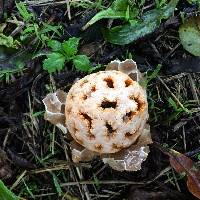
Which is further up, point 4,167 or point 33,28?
point 33,28

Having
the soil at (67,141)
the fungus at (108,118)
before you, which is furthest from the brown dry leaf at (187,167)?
the fungus at (108,118)

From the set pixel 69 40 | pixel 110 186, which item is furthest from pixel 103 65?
pixel 110 186

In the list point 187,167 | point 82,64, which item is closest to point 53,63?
point 82,64

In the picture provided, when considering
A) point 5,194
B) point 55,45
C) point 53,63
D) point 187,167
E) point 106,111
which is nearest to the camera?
point 106,111

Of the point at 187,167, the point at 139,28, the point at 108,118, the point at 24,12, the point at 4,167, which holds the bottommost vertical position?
the point at 187,167

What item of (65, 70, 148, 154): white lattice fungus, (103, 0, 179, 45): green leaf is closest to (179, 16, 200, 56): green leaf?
(103, 0, 179, 45): green leaf

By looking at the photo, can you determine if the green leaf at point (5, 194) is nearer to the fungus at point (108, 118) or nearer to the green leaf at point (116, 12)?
the fungus at point (108, 118)

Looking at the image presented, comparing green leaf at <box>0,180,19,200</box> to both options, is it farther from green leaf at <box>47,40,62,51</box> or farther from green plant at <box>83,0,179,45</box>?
green plant at <box>83,0,179,45</box>

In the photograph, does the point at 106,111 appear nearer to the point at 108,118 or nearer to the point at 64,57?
the point at 108,118
